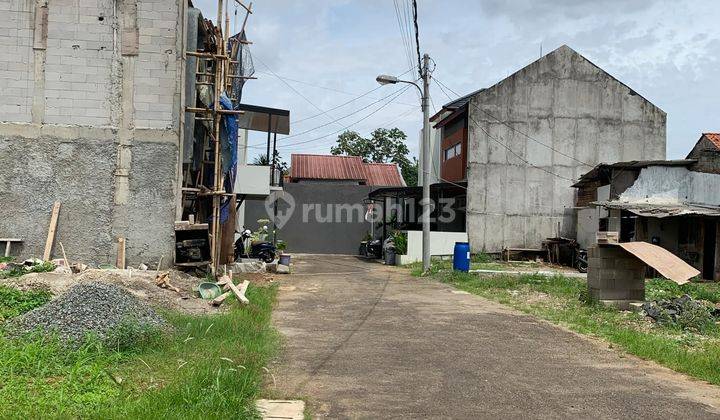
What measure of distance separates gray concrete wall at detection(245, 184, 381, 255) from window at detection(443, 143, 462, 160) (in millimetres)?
4249

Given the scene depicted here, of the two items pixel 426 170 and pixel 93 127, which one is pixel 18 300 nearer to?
pixel 93 127

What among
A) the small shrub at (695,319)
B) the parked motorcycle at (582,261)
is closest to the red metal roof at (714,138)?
the parked motorcycle at (582,261)

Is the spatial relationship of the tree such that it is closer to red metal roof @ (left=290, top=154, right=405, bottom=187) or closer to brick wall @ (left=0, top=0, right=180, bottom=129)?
red metal roof @ (left=290, top=154, right=405, bottom=187)

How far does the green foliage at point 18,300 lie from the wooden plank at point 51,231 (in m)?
3.47

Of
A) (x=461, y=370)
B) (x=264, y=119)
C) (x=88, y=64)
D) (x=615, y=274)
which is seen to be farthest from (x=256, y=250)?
(x=461, y=370)

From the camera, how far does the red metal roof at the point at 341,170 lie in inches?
1528

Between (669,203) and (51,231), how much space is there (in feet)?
55.9

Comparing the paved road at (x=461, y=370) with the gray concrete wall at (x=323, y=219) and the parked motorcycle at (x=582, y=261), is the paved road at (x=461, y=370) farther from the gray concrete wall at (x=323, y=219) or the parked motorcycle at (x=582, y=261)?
the gray concrete wall at (x=323, y=219)

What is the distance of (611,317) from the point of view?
10.4 metres

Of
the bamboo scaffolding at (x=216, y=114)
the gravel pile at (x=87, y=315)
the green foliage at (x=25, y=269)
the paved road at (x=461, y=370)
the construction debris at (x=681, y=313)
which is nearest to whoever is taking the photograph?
the paved road at (x=461, y=370)

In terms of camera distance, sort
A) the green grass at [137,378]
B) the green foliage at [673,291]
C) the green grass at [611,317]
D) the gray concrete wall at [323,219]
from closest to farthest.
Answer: the green grass at [137,378], the green grass at [611,317], the green foliage at [673,291], the gray concrete wall at [323,219]

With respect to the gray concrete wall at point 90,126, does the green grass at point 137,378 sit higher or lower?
lower

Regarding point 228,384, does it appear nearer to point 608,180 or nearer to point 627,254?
point 627,254

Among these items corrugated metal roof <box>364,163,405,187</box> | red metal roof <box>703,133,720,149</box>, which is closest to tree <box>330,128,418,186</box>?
corrugated metal roof <box>364,163,405,187</box>
